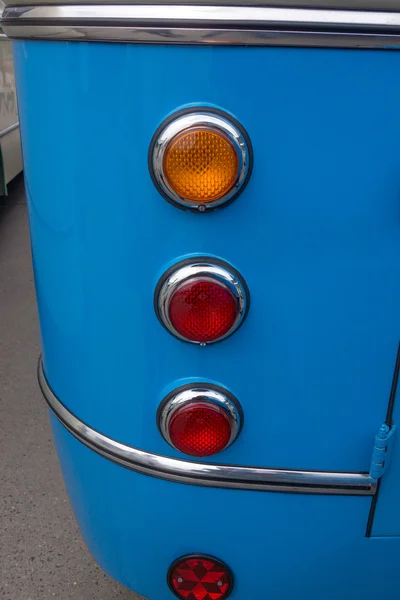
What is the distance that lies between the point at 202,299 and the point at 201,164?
228 millimetres

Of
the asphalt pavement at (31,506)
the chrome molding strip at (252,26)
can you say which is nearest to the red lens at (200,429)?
the chrome molding strip at (252,26)

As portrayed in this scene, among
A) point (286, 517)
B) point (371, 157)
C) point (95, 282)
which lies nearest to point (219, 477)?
point (286, 517)

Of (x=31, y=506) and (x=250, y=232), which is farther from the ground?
(x=250, y=232)

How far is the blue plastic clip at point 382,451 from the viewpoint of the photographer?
111cm

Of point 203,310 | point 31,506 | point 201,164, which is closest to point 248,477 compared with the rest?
point 203,310

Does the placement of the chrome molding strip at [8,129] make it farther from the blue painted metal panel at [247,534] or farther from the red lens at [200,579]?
the red lens at [200,579]

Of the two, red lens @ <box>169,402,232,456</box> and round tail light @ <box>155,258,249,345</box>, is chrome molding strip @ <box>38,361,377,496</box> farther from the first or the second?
round tail light @ <box>155,258,249,345</box>

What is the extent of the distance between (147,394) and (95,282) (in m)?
0.24

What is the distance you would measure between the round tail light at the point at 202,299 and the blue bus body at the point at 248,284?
0.07 ft

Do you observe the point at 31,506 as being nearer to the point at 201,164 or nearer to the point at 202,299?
the point at 202,299

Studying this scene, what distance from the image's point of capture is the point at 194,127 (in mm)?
895

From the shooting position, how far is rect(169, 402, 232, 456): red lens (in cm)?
110

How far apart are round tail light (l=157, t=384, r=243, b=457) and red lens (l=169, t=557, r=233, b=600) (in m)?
0.32

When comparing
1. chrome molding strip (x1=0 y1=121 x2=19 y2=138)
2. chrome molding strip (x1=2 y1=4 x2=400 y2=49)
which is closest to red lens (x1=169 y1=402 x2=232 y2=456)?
chrome molding strip (x1=2 y1=4 x2=400 y2=49)
